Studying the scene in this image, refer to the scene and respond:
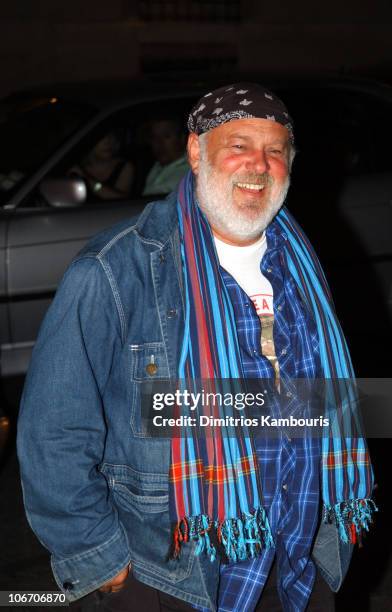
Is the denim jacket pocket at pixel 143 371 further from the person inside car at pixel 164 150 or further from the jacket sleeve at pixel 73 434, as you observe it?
the person inside car at pixel 164 150

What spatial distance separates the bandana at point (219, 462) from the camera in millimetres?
2033

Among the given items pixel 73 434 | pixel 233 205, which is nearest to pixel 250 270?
pixel 233 205

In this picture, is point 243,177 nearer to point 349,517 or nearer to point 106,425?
point 106,425

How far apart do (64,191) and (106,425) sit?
2812mm

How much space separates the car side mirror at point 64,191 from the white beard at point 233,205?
2507 millimetres

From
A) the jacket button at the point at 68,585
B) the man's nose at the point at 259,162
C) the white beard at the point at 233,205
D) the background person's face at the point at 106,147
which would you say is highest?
the background person's face at the point at 106,147

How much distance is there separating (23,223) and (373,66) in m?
11.8

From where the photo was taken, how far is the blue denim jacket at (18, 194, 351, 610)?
196cm

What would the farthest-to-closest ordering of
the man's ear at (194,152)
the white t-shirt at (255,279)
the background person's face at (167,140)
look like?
the background person's face at (167,140), the man's ear at (194,152), the white t-shirt at (255,279)

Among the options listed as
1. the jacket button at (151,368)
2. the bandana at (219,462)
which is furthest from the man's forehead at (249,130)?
the jacket button at (151,368)

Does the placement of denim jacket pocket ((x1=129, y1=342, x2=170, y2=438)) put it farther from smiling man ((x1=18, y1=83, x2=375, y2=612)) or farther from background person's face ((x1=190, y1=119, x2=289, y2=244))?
background person's face ((x1=190, y1=119, x2=289, y2=244))

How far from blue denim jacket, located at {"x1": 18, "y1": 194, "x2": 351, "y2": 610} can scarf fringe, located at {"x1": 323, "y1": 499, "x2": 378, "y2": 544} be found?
35 centimetres

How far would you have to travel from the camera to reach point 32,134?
5.09 metres

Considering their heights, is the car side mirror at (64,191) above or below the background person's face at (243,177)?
above
